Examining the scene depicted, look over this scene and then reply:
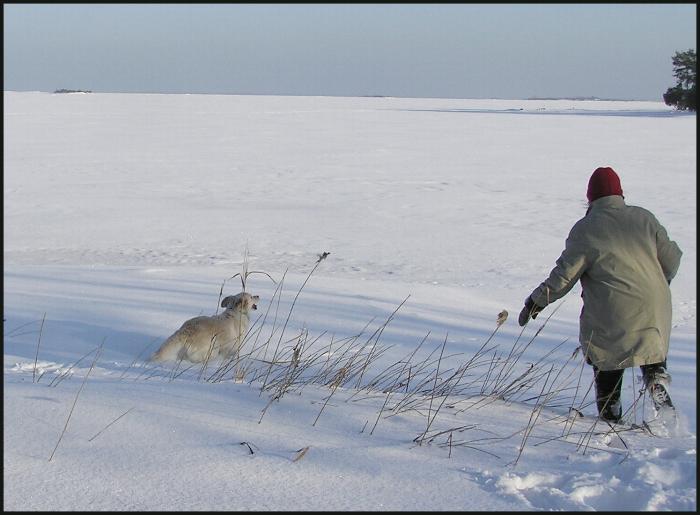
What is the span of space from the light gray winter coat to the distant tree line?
55.4m

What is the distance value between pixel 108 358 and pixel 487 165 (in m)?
16.4

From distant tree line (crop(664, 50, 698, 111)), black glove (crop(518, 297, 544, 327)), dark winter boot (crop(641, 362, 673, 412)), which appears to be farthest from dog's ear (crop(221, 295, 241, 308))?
distant tree line (crop(664, 50, 698, 111))

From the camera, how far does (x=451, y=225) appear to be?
41.0 ft

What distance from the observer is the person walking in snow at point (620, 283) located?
4.12 meters

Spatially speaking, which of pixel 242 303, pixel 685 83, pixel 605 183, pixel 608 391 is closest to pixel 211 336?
pixel 242 303

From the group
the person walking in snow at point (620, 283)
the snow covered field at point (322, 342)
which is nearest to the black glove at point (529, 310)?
the person walking in snow at point (620, 283)

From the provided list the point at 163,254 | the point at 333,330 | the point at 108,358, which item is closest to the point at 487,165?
the point at 163,254

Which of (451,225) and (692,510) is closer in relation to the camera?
(692,510)

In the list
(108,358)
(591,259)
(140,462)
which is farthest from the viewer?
(108,358)

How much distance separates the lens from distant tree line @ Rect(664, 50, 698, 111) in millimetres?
54906

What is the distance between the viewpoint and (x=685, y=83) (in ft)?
186

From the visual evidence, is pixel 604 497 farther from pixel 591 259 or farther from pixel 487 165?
pixel 487 165

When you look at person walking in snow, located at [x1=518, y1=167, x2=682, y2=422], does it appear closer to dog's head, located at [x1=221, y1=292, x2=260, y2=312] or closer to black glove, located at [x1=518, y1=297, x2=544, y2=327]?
black glove, located at [x1=518, y1=297, x2=544, y2=327]

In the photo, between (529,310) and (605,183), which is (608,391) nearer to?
(529,310)
